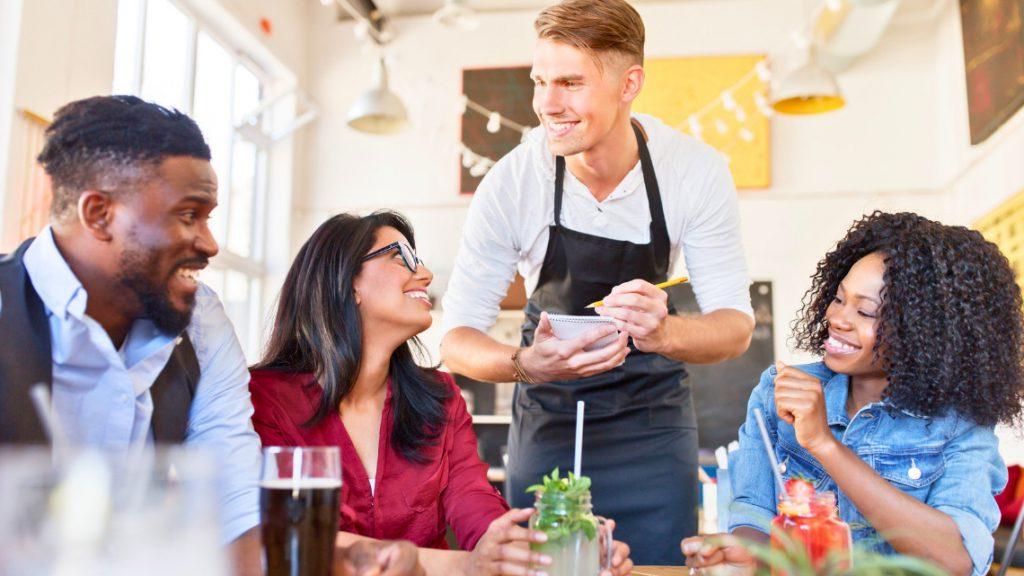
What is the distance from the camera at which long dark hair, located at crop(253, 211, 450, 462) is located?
2.05 m

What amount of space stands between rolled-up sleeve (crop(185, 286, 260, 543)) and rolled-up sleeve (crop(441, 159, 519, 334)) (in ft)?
3.12

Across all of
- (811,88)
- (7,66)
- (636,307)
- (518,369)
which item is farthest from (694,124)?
(636,307)

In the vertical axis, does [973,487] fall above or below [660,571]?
above

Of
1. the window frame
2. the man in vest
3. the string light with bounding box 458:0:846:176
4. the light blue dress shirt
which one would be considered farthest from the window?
the man in vest

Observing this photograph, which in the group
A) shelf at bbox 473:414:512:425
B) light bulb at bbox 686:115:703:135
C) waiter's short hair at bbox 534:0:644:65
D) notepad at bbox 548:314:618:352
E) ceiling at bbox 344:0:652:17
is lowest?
shelf at bbox 473:414:512:425

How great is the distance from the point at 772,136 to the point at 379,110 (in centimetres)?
356

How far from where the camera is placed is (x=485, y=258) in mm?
2520

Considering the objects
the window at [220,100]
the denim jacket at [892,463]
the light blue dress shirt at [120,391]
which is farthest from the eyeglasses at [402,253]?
the window at [220,100]

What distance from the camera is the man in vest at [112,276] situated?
1.24 m

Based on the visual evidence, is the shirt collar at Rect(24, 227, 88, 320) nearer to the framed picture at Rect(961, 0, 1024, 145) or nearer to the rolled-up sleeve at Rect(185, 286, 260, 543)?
the rolled-up sleeve at Rect(185, 286, 260, 543)

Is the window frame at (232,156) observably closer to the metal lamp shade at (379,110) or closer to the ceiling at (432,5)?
the ceiling at (432,5)

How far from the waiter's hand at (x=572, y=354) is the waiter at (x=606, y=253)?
0.18m

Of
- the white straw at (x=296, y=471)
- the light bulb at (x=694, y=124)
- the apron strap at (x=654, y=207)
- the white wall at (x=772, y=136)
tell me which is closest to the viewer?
the white straw at (x=296, y=471)

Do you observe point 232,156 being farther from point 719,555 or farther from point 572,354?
point 719,555
